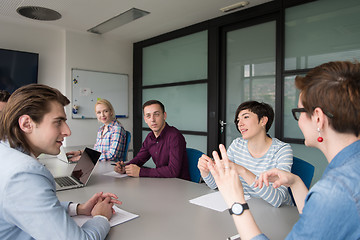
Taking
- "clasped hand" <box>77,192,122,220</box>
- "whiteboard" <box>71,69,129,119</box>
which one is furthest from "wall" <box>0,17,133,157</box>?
"clasped hand" <box>77,192,122,220</box>

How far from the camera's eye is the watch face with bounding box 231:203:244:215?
94 cm

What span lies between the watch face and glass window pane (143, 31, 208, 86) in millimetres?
3846

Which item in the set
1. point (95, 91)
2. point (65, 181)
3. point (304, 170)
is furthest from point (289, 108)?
point (95, 91)

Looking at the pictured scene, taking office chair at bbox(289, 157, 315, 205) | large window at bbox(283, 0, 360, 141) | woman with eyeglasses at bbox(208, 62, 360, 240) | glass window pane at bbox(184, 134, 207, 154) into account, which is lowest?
glass window pane at bbox(184, 134, 207, 154)

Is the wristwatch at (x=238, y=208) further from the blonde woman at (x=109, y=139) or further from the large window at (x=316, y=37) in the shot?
the large window at (x=316, y=37)

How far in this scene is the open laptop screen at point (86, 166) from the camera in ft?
6.37

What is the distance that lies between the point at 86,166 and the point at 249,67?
2.88 metres

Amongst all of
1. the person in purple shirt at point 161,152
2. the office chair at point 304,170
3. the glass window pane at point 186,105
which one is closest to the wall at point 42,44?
the glass window pane at point 186,105

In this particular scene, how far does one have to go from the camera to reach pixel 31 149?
113cm

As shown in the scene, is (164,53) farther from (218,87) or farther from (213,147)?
(213,147)

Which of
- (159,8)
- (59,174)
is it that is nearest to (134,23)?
(159,8)

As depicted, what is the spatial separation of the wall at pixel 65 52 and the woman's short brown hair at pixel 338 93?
15.6 feet

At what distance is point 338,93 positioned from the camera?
839 mm

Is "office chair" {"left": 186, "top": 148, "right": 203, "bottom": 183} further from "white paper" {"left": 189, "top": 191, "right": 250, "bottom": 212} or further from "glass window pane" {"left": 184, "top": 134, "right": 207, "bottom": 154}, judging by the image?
"glass window pane" {"left": 184, "top": 134, "right": 207, "bottom": 154}
